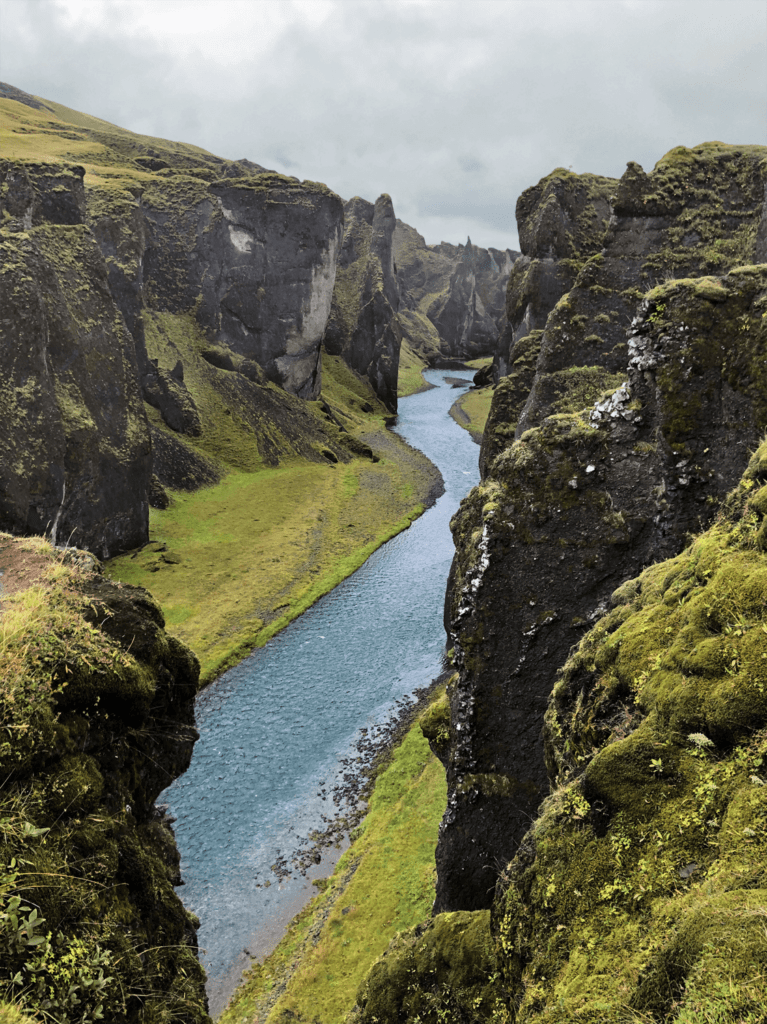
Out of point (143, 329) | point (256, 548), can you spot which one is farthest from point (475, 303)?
point (256, 548)

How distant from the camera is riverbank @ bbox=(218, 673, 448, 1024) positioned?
692 inches

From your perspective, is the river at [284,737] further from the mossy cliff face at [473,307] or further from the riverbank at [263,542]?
the mossy cliff face at [473,307]

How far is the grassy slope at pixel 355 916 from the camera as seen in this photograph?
17.6 metres

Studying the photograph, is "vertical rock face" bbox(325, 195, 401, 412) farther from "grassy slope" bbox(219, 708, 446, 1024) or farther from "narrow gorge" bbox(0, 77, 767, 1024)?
"grassy slope" bbox(219, 708, 446, 1024)

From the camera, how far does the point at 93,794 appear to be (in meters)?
9.16

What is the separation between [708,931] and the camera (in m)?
4.66

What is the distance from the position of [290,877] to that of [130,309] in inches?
2231

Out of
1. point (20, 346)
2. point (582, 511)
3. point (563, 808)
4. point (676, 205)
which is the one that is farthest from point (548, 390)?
point (20, 346)

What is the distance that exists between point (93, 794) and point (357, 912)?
46.9 feet

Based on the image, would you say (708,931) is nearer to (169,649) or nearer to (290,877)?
(169,649)

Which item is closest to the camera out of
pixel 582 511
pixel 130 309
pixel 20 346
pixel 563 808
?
pixel 563 808

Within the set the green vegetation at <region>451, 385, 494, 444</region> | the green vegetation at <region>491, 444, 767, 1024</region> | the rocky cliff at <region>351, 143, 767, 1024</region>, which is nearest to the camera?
the green vegetation at <region>491, 444, 767, 1024</region>

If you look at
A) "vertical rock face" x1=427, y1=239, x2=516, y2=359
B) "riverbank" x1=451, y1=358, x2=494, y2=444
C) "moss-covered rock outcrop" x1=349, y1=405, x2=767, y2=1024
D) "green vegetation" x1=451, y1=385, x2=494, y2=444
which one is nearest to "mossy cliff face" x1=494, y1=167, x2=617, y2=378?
"moss-covered rock outcrop" x1=349, y1=405, x2=767, y2=1024

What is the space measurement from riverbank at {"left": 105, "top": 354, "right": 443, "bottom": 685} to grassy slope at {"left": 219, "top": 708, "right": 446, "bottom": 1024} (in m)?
14.2
